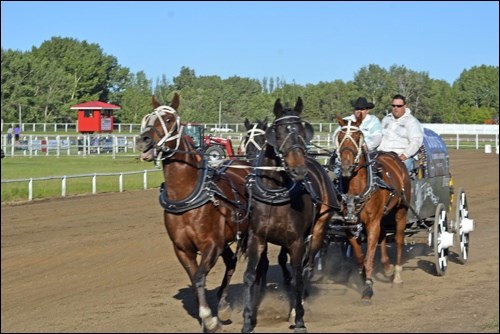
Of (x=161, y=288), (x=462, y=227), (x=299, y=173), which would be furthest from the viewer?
(x=462, y=227)

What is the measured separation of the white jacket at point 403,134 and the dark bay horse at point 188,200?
398cm

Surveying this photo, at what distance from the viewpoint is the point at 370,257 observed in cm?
971

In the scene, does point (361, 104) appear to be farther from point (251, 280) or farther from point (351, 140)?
point (251, 280)

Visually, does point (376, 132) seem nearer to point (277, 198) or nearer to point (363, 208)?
point (363, 208)

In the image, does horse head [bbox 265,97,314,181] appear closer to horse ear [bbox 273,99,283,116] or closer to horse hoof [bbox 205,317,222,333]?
horse ear [bbox 273,99,283,116]

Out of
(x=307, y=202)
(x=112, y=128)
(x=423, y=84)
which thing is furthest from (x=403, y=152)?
(x=112, y=128)

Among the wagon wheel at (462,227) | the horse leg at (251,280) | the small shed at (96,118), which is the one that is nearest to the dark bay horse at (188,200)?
the horse leg at (251,280)

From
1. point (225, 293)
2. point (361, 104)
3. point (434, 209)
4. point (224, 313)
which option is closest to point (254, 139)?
point (361, 104)

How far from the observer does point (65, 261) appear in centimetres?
1227

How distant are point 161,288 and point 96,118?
3291cm

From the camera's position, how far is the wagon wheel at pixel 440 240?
1104 cm

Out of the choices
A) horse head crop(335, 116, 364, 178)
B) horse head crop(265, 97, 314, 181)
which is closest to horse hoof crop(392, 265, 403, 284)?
horse head crop(335, 116, 364, 178)

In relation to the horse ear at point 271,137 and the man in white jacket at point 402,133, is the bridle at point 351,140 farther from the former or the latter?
the man in white jacket at point 402,133

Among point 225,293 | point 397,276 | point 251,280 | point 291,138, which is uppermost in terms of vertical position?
point 291,138
